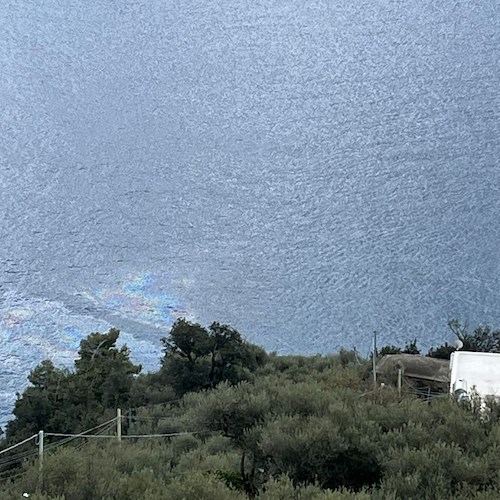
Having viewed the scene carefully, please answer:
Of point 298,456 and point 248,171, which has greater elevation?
point 248,171

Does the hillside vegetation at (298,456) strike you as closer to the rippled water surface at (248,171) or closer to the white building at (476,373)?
the white building at (476,373)

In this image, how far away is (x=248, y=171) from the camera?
3619cm

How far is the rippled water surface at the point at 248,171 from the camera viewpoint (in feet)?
88.1

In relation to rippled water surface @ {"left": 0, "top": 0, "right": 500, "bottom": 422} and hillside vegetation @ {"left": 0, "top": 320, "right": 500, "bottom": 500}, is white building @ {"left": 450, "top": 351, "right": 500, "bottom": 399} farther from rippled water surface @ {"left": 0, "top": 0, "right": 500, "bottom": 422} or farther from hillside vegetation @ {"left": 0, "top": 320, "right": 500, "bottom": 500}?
rippled water surface @ {"left": 0, "top": 0, "right": 500, "bottom": 422}

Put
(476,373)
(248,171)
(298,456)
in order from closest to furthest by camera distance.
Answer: (298,456)
(476,373)
(248,171)

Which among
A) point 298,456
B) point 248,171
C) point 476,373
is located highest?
point 248,171

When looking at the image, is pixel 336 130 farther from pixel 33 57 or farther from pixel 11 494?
pixel 11 494

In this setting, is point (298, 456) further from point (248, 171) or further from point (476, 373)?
point (248, 171)

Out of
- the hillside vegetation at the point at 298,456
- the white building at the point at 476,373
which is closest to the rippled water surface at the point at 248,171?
the white building at the point at 476,373

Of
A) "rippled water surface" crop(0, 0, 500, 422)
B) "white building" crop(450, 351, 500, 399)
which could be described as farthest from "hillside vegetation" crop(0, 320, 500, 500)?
Result: "rippled water surface" crop(0, 0, 500, 422)

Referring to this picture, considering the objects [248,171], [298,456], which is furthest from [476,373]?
[248,171]

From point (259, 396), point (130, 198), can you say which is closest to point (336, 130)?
point (130, 198)

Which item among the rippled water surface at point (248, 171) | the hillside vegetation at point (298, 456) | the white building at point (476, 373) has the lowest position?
the hillside vegetation at point (298, 456)

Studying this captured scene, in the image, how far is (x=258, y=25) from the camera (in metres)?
47.1
